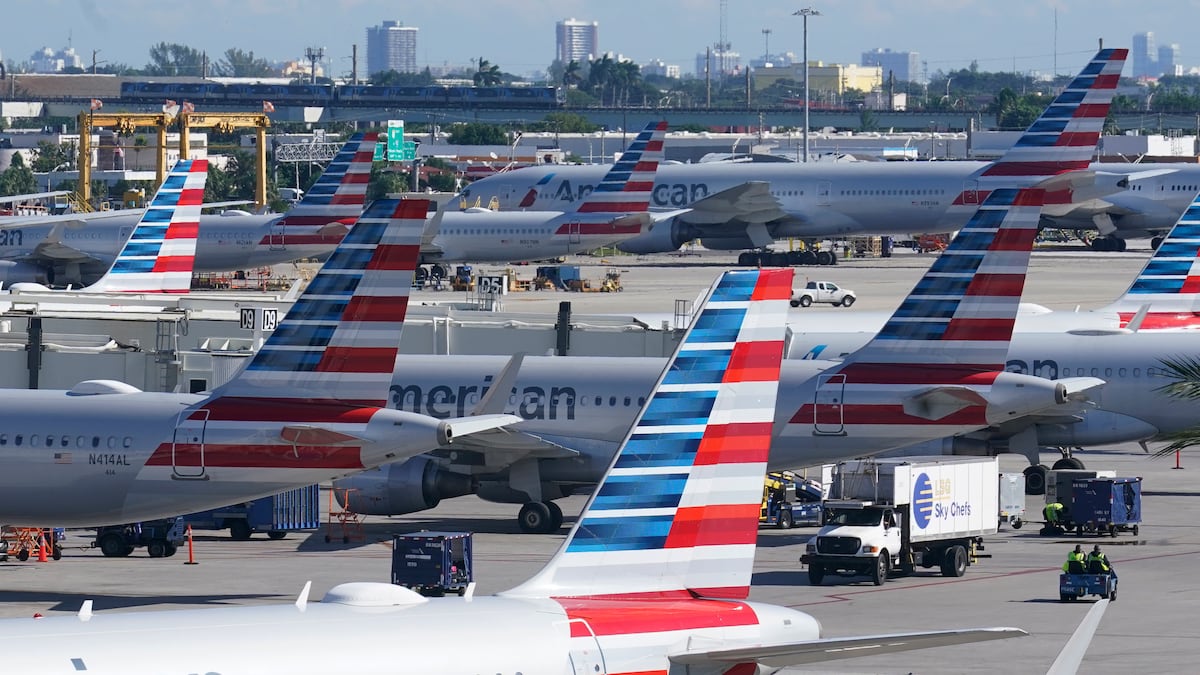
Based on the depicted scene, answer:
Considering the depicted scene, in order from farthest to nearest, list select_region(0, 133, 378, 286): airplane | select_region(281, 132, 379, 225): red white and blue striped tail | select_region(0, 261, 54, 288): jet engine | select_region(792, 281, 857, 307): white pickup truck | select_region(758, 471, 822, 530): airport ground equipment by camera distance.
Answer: select_region(0, 261, 54, 288): jet engine < select_region(0, 133, 378, 286): airplane < select_region(792, 281, 857, 307): white pickup truck < select_region(281, 132, 379, 225): red white and blue striped tail < select_region(758, 471, 822, 530): airport ground equipment

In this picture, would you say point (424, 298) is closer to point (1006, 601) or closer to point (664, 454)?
point (1006, 601)

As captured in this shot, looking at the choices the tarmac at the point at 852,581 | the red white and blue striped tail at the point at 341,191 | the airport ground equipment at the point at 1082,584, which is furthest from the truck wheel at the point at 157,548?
the red white and blue striped tail at the point at 341,191

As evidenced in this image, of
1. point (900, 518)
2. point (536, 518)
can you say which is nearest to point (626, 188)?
point (536, 518)

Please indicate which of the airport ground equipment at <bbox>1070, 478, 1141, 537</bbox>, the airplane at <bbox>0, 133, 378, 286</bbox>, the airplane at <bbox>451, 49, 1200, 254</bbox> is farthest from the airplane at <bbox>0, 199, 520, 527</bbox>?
the airplane at <bbox>451, 49, 1200, 254</bbox>

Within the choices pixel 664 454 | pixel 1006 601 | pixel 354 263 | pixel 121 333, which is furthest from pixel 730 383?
pixel 121 333

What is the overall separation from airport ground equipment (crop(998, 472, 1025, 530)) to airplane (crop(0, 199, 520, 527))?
1417cm

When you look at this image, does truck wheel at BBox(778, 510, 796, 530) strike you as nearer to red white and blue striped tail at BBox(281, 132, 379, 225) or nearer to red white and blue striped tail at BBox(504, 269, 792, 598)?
red white and blue striped tail at BBox(504, 269, 792, 598)

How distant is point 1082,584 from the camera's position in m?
31.1

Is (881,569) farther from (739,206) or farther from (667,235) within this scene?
(667,235)

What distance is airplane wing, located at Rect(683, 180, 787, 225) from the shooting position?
102981 mm

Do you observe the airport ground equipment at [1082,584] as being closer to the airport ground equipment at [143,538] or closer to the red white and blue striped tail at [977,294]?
the red white and blue striped tail at [977,294]

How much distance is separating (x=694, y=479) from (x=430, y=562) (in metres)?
16.2

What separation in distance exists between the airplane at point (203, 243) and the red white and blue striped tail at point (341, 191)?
0.08 m

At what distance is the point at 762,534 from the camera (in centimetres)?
3944
